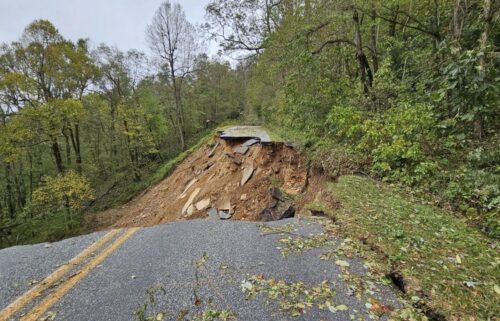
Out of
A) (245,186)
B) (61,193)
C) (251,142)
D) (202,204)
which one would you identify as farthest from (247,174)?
(61,193)

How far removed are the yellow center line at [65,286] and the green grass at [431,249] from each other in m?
2.91

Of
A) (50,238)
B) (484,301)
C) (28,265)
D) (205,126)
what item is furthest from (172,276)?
(205,126)

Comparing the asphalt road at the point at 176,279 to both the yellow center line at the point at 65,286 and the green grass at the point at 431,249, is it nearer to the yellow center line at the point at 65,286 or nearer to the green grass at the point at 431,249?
the yellow center line at the point at 65,286

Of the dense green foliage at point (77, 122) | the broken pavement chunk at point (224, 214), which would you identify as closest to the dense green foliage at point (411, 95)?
the broken pavement chunk at point (224, 214)

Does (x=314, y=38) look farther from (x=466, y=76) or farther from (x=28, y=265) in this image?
(x=28, y=265)

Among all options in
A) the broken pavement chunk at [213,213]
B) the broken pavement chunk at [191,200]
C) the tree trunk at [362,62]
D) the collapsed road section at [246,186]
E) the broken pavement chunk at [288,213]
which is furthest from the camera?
the broken pavement chunk at [191,200]

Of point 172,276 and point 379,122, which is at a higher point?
point 379,122

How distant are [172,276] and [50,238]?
45.3 feet

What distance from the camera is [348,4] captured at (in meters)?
6.75

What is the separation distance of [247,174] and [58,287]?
648 centimetres

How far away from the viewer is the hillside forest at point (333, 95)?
173 inches

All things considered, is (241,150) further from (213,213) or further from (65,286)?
(65,286)

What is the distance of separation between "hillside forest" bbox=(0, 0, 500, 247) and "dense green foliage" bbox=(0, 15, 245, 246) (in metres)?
0.09

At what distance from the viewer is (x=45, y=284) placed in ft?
7.98
